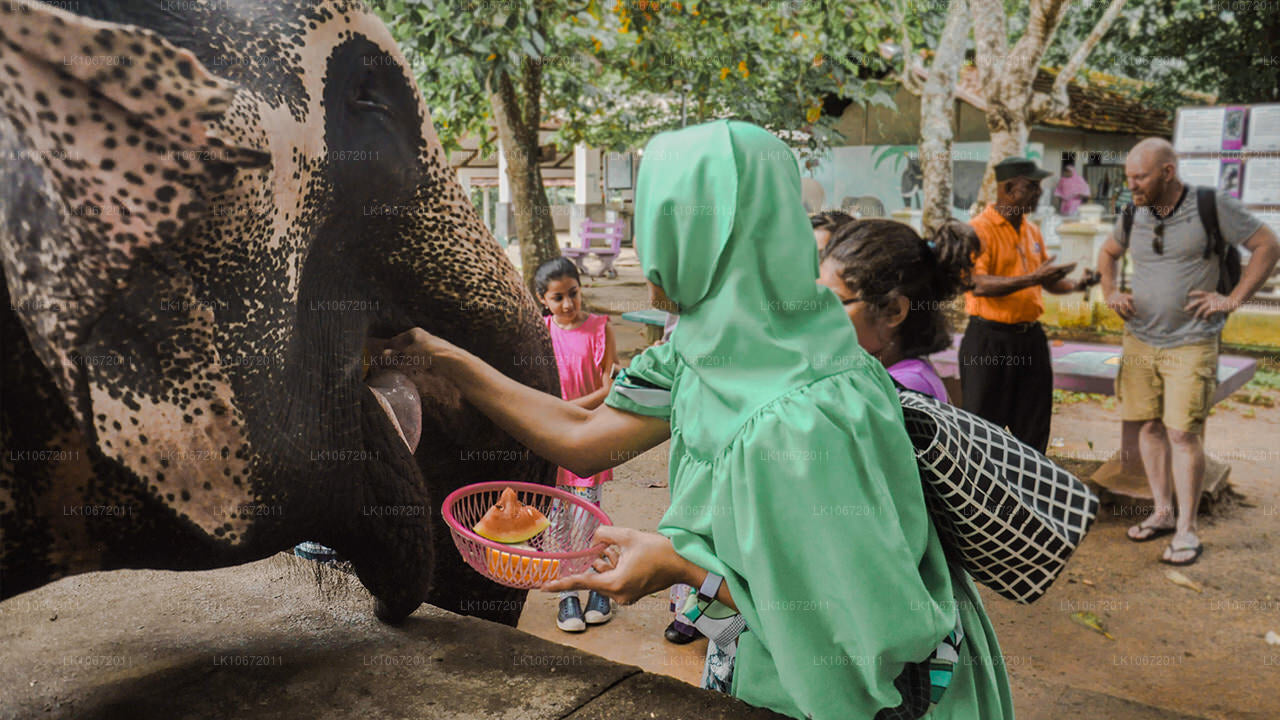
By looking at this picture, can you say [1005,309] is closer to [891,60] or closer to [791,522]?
[791,522]

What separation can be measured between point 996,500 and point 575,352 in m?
2.59

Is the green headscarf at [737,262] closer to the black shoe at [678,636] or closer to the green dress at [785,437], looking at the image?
the green dress at [785,437]

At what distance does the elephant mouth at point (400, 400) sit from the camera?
6.42 ft

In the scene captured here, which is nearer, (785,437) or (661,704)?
(785,437)

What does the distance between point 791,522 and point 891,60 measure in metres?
11.9

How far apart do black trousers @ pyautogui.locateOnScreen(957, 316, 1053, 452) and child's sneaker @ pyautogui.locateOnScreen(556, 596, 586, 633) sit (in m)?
2.08

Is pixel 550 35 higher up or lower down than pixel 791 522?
higher up

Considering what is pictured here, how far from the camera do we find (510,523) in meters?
1.97

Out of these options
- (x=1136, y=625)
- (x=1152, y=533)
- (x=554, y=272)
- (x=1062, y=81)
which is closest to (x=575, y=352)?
(x=554, y=272)

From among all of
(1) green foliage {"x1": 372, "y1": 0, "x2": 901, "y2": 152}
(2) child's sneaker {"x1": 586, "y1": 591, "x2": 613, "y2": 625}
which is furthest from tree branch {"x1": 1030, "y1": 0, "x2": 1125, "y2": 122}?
(2) child's sneaker {"x1": 586, "y1": 591, "x2": 613, "y2": 625}

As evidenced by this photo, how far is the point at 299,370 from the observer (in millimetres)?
1674

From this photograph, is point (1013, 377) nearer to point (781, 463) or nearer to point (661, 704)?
point (661, 704)

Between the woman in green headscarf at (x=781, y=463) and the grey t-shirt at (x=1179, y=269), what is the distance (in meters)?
3.54

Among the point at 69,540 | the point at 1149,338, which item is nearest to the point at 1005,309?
the point at 1149,338
